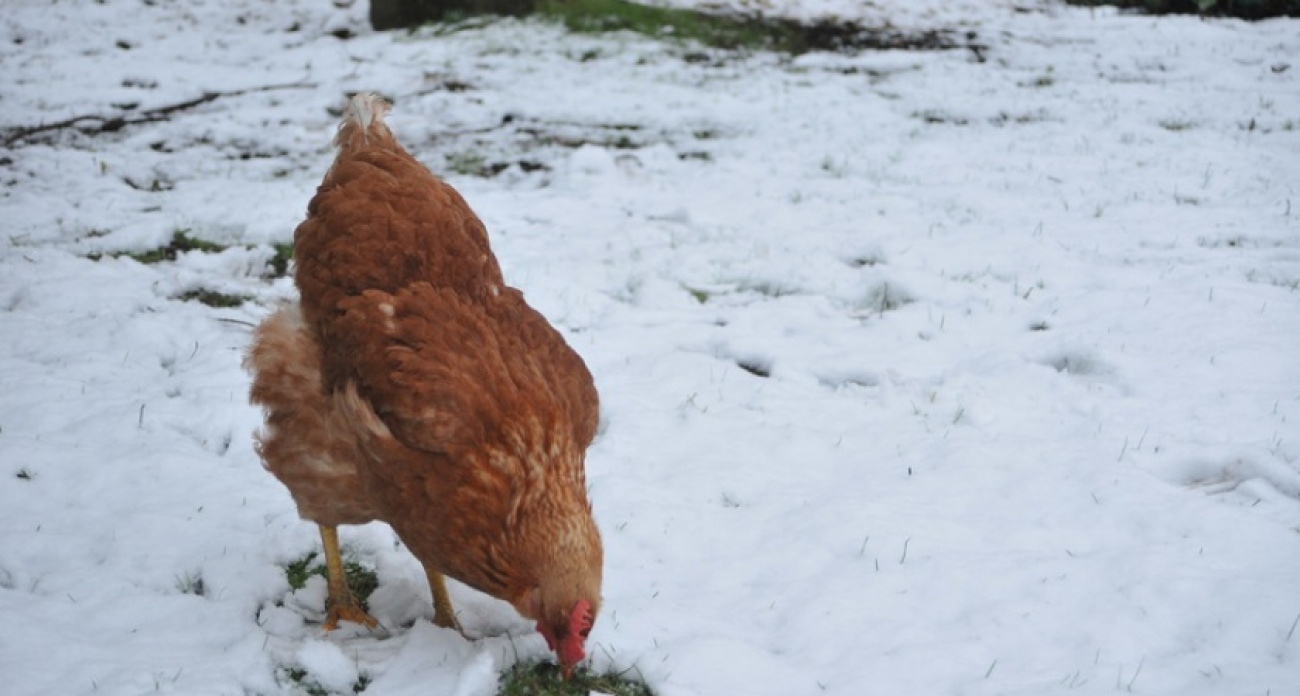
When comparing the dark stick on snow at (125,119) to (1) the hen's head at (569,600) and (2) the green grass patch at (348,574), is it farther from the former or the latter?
(1) the hen's head at (569,600)

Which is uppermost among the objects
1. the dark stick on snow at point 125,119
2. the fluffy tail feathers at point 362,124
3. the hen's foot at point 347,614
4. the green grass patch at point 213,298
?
the fluffy tail feathers at point 362,124

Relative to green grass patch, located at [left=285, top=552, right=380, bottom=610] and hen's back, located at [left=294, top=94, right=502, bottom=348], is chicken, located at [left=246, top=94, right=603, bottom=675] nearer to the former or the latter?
hen's back, located at [left=294, top=94, right=502, bottom=348]

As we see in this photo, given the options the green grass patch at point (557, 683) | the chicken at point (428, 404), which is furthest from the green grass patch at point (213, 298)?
the green grass patch at point (557, 683)

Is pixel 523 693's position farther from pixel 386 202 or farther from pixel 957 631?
pixel 386 202

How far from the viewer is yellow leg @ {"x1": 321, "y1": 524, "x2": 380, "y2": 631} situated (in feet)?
9.93

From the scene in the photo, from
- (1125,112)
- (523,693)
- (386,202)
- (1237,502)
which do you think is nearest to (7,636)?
(523,693)

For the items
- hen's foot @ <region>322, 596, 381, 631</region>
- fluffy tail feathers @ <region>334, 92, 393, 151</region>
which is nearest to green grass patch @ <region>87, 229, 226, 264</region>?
fluffy tail feathers @ <region>334, 92, 393, 151</region>

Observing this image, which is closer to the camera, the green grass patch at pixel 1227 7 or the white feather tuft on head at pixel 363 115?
the white feather tuft on head at pixel 363 115

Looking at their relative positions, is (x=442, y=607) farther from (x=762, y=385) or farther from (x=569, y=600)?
(x=762, y=385)

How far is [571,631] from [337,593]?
1.09 meters

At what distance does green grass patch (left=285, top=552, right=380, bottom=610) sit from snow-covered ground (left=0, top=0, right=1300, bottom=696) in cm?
4

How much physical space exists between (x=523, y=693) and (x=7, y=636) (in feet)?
5.21

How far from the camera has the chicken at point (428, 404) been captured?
2.44 meters

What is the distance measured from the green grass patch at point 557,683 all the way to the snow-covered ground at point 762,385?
62mm
